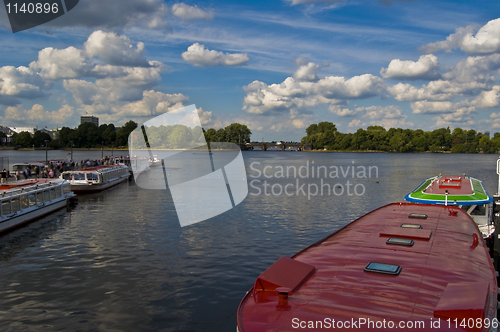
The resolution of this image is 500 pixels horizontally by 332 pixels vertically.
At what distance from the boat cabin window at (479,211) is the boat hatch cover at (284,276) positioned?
790 inches

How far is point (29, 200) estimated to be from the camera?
35.0 meters

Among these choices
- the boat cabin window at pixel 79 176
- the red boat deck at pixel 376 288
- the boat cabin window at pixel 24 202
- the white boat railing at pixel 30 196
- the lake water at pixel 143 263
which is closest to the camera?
the red boat deck at pixel 376 288

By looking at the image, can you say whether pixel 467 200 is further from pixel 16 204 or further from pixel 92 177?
pixel 92 177

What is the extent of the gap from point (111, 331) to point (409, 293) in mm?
10512

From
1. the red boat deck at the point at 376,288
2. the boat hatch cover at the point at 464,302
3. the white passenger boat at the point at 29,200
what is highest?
the boat hatch cover at the point at 464,302

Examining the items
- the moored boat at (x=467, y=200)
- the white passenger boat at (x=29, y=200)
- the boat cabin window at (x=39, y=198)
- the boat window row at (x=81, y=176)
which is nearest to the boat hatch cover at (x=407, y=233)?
the moored boat at (x=467, y=200)

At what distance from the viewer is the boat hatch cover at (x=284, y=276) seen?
9.02 metres

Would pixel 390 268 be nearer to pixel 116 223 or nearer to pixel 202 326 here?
pixel 202 326

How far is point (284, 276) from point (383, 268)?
2830mm

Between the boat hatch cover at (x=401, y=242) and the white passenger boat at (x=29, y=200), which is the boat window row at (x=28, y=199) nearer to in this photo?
the white passenger boat at (x=29, y=200)

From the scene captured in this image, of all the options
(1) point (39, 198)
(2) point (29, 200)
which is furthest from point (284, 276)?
(1) point (39, 198)

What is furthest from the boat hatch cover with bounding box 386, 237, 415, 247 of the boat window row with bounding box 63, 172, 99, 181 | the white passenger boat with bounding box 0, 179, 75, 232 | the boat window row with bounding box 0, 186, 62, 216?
the boat window row with bounding box 63, 172, 99, 181

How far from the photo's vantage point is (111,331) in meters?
13.5

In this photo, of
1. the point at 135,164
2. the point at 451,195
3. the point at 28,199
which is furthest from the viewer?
the point at 135,164
